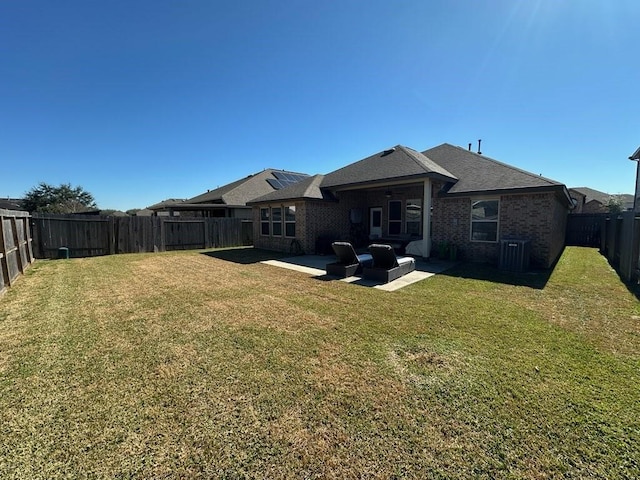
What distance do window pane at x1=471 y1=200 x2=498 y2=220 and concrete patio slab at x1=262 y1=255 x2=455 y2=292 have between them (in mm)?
2123

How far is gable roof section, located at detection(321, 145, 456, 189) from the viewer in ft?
36.4

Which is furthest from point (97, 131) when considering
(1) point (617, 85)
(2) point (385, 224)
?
(1) point (617, 85)

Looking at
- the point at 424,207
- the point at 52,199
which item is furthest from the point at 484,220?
the point at 52,199

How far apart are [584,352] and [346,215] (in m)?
11.8

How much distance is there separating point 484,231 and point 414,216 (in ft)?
13.0

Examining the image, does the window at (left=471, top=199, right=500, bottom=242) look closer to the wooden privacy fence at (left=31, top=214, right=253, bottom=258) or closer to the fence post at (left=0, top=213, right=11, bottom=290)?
the wooden privacy fence at (left=31, top=214, right=253, bottom=258)

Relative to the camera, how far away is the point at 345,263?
9.18m

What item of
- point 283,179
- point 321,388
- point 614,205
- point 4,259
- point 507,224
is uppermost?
point 283,179

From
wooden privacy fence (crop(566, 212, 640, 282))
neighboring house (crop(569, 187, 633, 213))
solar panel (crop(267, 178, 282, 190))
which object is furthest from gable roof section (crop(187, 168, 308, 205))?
neighboring house (crop(569, 187, 633, 213))

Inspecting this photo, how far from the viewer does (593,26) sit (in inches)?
330

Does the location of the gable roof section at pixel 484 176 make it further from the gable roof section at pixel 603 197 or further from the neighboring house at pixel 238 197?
the gable roof section at pixel 603 197

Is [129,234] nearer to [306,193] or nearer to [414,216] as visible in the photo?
[306,193]

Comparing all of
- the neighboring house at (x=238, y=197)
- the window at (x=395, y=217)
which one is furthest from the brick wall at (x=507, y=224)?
the neighboring house at (x=238, y=197)

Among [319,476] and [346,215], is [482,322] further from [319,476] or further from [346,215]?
[346,215]
